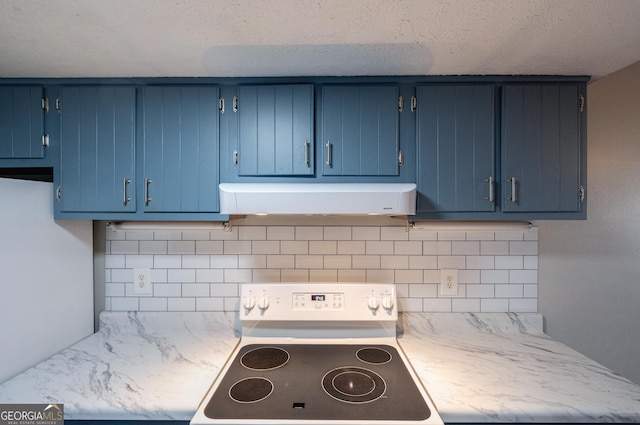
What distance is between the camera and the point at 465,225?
1.63m

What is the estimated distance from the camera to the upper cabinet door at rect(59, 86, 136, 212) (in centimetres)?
146

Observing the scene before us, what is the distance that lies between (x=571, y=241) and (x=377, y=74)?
1377 millimetres

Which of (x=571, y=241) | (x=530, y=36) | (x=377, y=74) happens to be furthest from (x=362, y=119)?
(x=571, y=241)

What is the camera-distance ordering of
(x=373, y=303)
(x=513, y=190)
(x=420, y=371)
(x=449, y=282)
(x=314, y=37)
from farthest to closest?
(x=449, y=282) < (x=373, y=303) < (x=513, y=190) < (x=420, y=371) < (x=314, y=37)

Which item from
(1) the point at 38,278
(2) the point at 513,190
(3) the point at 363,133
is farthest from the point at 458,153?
(1) the point at 38,278

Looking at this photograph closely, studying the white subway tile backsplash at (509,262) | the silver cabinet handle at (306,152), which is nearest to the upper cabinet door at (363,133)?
the silver cabinet handle at (306,152)

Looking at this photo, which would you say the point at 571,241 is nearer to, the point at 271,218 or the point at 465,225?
the point at 465,225

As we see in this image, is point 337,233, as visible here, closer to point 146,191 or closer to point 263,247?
point 263,247

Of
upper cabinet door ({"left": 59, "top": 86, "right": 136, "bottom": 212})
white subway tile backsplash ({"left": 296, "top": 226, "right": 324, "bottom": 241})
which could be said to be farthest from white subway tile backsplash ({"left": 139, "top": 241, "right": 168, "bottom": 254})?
white subway tile backsplash ({"left": 296, "top": 226, "right": 324, "bottom": 241})

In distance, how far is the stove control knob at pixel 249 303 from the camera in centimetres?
157

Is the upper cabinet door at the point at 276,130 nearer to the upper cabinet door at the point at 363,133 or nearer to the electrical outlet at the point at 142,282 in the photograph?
the upper cabinet door at the point at 363,133

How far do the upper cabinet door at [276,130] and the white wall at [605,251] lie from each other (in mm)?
1398

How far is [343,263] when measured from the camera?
174cm

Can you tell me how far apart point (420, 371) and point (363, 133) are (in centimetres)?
106
